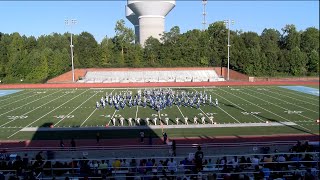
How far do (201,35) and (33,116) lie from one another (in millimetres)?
38737

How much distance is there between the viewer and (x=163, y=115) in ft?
67.7

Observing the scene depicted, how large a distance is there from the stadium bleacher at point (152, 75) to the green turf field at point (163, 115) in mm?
17110

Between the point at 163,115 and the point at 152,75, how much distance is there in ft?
93.4

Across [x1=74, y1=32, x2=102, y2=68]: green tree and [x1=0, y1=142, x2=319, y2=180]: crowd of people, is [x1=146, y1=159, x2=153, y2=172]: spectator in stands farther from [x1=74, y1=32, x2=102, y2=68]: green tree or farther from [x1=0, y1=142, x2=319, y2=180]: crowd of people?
[x1=74, y1=32, x2=102, y2=68]: green tree

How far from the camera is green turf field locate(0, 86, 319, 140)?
16719 mm

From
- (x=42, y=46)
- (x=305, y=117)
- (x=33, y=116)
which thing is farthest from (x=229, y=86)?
(x=42, y=46)

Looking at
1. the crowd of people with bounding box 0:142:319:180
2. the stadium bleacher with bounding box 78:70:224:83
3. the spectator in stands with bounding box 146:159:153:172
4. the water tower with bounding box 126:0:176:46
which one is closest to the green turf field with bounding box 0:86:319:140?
the crowd of people with bounding box 0:142:319:180

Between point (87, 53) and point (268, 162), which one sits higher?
point (87, 53)

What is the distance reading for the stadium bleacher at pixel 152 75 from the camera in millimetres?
47044

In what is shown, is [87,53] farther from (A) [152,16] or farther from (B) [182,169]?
(B) [182,169]

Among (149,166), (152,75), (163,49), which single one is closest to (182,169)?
(149,166)

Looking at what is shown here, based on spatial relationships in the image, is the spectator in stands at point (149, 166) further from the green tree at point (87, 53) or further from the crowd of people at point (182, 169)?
the green tree at point (87, 53)

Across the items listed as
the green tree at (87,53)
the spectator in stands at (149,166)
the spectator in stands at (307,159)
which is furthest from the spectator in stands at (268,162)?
the green tree at (87,53)

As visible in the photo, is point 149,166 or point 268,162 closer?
point 268,162
